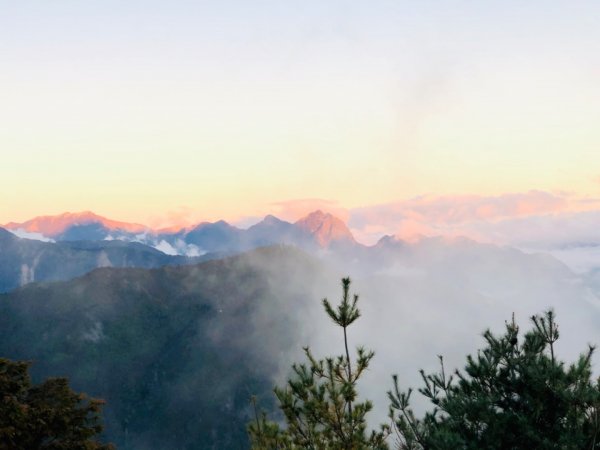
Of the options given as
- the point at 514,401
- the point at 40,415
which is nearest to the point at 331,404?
the point at 514,401

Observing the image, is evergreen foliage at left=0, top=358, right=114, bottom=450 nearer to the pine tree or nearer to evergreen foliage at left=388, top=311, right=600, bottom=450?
the pine tree

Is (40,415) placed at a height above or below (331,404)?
below

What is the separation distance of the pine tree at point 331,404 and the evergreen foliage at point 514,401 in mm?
1228

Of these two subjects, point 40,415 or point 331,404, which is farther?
point 40,415

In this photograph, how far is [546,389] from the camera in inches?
601

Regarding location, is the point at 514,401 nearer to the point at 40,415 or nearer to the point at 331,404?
the point at 331,404

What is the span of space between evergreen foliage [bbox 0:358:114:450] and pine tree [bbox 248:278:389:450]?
18715mm

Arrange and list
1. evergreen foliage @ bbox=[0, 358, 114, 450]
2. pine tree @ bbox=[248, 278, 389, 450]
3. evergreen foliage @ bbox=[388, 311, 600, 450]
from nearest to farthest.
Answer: evergreen foliage @ bbox=[388, 311, 600, 450] → pine tree @ bbox=[248, 278, 389, 450] → evergreen foliage @ bbox=[0, 358, 114, 450]

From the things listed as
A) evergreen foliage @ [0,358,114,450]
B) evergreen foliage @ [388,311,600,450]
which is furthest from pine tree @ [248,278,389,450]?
evergreen foliage @ [0,358,114,450]

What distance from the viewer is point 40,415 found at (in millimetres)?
30562

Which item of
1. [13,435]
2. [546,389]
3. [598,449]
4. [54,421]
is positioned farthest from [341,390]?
[54,421]

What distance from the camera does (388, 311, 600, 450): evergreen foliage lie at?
14.3m

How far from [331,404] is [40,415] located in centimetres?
2181

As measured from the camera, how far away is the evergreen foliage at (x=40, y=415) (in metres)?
28.6
